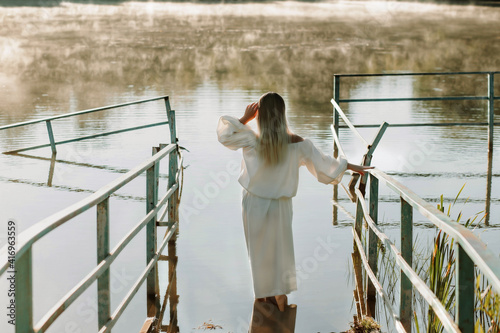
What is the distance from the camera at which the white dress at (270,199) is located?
4684 millimetres

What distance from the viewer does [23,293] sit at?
101 inches

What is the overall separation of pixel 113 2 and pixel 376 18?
131 feet

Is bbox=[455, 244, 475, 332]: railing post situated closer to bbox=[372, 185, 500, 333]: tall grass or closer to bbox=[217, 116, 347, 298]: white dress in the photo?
bbox=[372, 185, 500, 333]: tall grass

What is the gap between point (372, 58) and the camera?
4297cm

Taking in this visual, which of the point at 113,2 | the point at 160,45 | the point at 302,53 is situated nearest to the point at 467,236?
the point at 302,53

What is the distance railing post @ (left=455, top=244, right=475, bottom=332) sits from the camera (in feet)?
8.38

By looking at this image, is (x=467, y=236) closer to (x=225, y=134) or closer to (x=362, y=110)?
(x=225, y=134)

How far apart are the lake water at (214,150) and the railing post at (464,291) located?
7.08 ft

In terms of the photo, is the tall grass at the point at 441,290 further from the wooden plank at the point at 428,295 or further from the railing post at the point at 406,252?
the wooden plank at the point at 428,295

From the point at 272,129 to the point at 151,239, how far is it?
124 centimetres

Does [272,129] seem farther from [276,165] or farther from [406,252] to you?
[406,252]

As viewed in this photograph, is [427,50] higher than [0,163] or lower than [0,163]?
higher

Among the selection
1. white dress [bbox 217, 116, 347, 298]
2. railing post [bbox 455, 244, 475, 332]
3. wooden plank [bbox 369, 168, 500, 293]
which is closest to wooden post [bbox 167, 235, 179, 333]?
white dress [bbox 217, 116, 347, 298]

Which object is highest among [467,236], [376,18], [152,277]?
[376,18]
